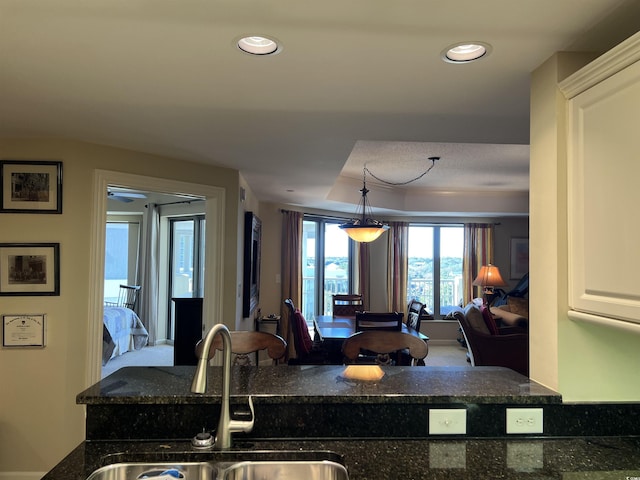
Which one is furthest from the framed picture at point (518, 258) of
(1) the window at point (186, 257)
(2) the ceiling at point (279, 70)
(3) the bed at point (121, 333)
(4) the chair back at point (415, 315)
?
(3) the bed at point (121, 333)

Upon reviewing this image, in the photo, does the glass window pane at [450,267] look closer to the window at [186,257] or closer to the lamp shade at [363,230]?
the lamp shade at [363,230]

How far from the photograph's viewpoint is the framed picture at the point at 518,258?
753cm

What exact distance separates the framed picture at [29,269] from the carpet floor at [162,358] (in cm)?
271

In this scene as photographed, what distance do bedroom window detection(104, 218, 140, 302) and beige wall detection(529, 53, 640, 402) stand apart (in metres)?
6.31

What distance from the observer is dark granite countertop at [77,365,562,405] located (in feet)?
4.66

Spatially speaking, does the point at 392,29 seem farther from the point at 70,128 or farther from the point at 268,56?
the point at 70,128

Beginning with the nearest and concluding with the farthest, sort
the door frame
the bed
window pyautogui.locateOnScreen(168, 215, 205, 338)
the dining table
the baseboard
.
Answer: the baseboard, the door frame, the dining table, the bed, window pyautogui.locateOnScreen(168, 215, 205, 338)

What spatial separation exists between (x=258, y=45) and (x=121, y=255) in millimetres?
6190

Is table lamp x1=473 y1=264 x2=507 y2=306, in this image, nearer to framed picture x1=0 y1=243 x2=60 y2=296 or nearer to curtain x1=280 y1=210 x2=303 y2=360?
curtain x1=280 y1=210 x2=303 y2=360

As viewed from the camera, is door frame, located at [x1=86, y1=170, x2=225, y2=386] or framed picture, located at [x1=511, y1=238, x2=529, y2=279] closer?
door frame, located at [x1=86, y1=170, x2=225, y2=386]

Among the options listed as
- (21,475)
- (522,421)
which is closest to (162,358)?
(21,475)

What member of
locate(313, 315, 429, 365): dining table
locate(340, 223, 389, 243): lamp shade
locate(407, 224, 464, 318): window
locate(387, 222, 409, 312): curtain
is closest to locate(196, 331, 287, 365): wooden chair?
locate(313, 315, 429, 365): dining table

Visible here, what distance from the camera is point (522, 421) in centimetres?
145

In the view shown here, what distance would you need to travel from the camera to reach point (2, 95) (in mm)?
1973
